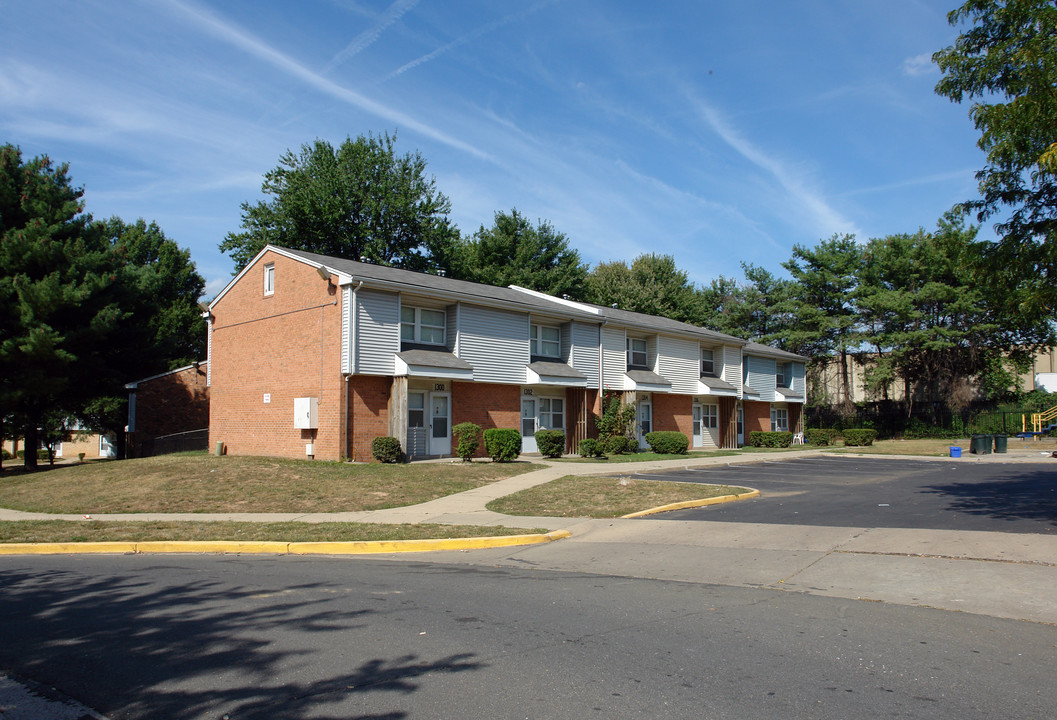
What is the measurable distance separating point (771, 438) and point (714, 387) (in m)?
5.56

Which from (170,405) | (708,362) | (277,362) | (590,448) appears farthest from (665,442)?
(170,405)

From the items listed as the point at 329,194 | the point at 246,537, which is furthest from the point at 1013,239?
the point at 329,194

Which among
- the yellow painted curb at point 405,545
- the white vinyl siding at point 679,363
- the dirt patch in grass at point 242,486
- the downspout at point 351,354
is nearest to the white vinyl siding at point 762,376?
the white vinyl siding at point 679,363

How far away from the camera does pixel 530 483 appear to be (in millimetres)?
18547

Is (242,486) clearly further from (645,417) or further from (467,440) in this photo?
(645,417)

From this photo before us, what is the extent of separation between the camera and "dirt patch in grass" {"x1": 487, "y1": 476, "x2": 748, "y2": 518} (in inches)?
569

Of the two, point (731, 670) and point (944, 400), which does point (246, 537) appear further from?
point (944, 400)

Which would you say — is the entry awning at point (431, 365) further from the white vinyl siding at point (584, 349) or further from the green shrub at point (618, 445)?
the green shrub at point (618, 445)

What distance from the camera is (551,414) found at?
98.8 feet

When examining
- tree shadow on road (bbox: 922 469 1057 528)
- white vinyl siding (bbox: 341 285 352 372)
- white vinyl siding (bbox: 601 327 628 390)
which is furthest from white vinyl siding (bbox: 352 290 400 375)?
tree shadow on road (bbox: 922 469 1057 528)

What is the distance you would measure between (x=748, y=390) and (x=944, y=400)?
1622 cm

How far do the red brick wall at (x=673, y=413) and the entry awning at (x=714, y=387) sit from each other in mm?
852

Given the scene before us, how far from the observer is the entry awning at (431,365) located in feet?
76.7

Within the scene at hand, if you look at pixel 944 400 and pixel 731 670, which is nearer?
pixel 731 670
